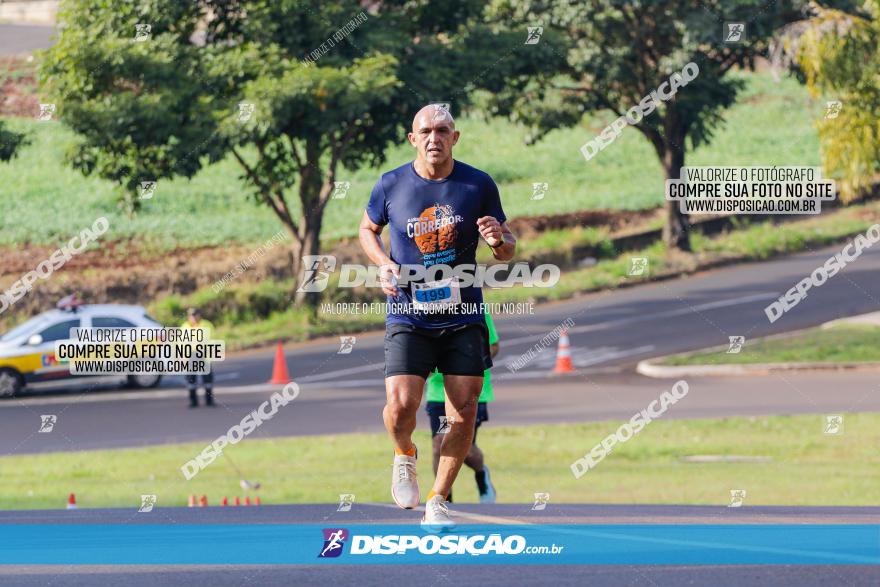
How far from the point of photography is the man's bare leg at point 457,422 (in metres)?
8.26

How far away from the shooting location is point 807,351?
2572 centimetres

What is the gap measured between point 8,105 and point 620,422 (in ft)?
92.1

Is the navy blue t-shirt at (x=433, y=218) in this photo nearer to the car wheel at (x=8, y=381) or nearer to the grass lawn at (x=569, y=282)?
the car wheel at (x=8, y=381)

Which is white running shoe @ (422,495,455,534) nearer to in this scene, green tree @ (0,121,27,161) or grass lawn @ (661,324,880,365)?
grass lawn @ (661,324,880,365)

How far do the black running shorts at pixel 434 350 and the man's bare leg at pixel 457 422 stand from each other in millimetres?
65

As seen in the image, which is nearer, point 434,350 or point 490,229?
point 490,229

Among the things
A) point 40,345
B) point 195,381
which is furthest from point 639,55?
point 40,345

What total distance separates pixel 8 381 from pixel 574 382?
402 inches

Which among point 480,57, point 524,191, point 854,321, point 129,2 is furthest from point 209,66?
point 524,191

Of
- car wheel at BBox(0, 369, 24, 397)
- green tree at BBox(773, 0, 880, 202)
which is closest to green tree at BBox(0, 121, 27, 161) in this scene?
car wheel at BBox(0, 369, 24, 397)

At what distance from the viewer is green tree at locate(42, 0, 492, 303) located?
27.0 m

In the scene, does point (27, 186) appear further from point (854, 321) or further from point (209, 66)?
point (854, 321)

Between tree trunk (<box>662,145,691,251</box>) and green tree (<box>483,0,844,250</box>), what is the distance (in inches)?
1.5

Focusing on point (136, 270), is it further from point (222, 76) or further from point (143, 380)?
point (143, 380)
